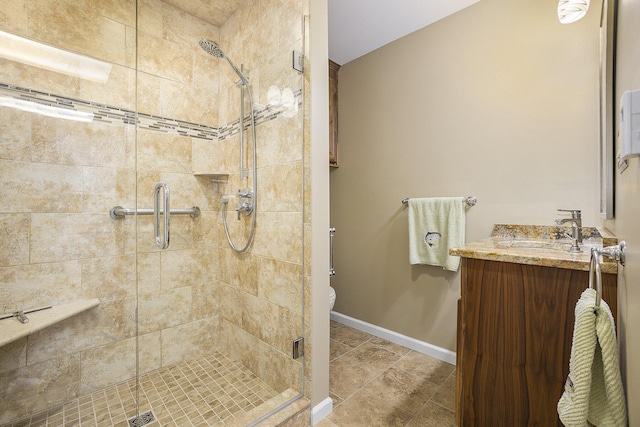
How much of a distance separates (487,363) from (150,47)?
100 inches

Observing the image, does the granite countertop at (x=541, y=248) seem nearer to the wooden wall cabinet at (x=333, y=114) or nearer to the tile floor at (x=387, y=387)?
the tile floor at (x=387, y=387)

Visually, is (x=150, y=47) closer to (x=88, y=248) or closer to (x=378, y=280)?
(x=88, y=248)

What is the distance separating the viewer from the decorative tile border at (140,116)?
145cm

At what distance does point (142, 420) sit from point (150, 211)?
1118mm

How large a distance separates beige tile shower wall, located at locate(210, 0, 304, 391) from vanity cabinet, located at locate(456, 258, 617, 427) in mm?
840

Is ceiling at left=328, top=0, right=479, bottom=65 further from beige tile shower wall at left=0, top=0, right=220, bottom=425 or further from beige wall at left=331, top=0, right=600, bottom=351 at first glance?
beige tile shower wall at left=0, top=0, right=220, bottom=425

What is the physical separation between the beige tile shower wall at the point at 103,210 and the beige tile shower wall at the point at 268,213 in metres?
0.20

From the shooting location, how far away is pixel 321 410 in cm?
154

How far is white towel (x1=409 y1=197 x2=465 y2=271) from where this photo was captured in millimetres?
2020

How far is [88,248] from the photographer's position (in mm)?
1633

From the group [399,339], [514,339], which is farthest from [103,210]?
[399,339]

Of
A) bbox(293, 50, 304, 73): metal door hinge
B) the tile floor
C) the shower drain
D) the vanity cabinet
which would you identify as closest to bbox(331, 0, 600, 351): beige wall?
the tile floor

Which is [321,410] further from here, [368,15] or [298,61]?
[368,15]

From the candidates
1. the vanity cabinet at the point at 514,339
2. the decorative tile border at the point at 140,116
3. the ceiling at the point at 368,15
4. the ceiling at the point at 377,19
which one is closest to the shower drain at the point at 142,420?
the vanity cabinet at the point at 514,339
